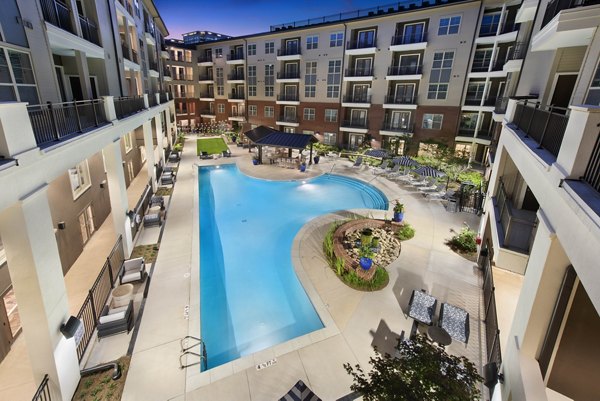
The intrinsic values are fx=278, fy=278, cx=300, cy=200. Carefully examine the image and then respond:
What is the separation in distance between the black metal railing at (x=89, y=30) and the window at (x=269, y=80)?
88.4ft

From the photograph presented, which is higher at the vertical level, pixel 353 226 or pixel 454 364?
pixel 454 364

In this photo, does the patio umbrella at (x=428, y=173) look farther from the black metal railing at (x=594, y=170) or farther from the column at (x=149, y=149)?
the column at (x=149, y=149)

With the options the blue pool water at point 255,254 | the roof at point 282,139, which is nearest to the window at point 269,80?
the roof at point 282,139

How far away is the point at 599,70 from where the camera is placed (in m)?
7.68

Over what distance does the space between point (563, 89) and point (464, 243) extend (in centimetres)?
706

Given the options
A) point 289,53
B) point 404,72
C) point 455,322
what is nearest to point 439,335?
point 455,322

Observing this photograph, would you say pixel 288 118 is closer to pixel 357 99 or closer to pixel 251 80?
pixel 251 80

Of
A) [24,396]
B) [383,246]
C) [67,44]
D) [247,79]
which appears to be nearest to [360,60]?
[247,79]

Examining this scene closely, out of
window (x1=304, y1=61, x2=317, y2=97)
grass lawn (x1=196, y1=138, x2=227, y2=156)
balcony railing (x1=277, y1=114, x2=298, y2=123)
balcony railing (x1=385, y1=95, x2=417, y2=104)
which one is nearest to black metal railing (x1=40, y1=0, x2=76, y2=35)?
grass lawn (x1=196, y1=138, x2=227, y2=156)

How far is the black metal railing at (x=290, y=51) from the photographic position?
3462 cm

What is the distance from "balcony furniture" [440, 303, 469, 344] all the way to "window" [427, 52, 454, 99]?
79.4 feet

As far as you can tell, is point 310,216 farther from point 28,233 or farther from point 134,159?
point 134,159

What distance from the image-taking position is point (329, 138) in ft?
115

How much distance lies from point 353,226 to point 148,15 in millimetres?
29396
